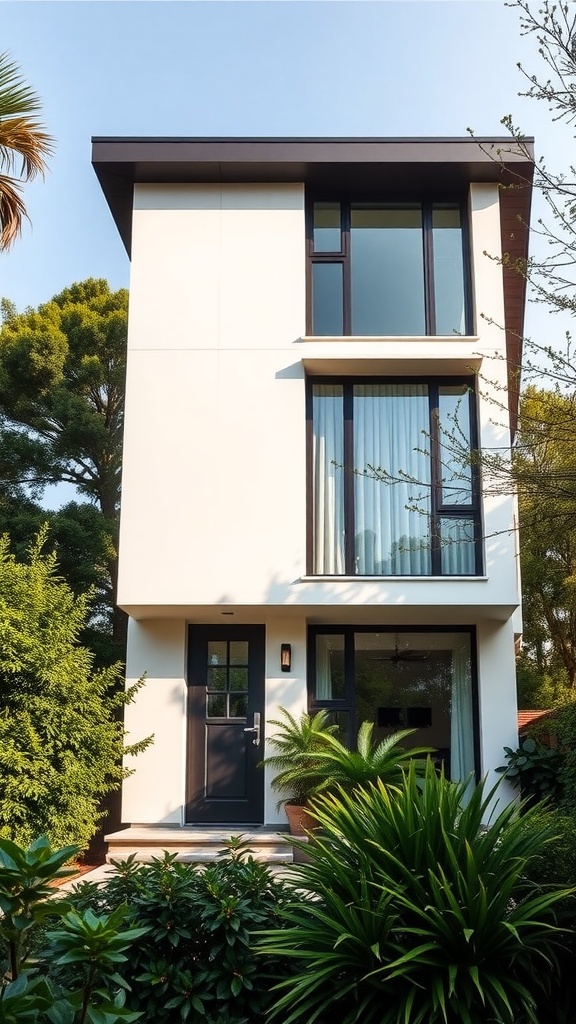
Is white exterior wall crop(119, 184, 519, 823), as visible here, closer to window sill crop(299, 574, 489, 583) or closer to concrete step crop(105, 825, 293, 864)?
window sill crop(299, 574, 489, 583)

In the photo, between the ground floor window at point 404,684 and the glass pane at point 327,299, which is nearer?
the ground floor window at point 404,684

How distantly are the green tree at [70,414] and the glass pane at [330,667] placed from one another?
231 inches

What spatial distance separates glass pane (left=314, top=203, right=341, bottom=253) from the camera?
435 inches

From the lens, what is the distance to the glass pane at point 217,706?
34.4 ft

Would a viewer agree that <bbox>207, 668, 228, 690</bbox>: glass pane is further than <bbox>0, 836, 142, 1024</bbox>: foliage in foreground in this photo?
Yes

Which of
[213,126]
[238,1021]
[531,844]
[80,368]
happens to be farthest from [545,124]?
[80,368]

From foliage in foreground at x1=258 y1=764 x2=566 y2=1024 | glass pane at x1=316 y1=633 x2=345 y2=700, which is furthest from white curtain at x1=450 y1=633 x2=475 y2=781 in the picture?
foliage in foreground at x1=258 y1=764 x2=566 y2=1024

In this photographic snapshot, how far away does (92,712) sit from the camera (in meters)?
9.22

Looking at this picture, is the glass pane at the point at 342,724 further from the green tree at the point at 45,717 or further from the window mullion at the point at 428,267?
the window mullion at the point at 428,267

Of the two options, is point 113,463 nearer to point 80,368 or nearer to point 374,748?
point 80,368

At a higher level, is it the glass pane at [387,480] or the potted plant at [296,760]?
the glass pane at [387,480]

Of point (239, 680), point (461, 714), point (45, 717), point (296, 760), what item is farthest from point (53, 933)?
point (461, 714)

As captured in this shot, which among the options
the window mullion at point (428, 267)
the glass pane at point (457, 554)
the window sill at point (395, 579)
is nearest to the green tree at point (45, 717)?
the window sill at point (395, 579)

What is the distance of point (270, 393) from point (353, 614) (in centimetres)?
276
